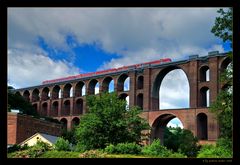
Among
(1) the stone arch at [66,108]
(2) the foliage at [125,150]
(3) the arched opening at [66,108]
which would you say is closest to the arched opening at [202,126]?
(1) the stone arch at [66,108]

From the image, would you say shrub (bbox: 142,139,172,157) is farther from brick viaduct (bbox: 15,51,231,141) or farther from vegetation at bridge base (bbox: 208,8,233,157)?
brick viaduct (bbox: 15,51,231,141)

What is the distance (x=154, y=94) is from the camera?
58969 millimetres

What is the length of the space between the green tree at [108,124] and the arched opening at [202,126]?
1131 inches

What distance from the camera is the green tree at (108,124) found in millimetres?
20141

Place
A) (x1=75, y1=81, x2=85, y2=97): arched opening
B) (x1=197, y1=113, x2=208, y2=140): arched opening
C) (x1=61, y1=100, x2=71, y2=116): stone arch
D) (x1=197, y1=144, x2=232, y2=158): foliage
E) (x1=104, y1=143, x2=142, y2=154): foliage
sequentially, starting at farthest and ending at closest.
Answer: (x1=61, y1=100, x2=71, y2=116): stone arch → (x1=75, y1=81, x2=85, y2=97): arched opening → (x1=197, y1=113, x2=208, y2=140): arched opening → (x1=104, y1=143, x2=142, y2=154): foliage → (x1=197, y1=144, x2=232, y2=158): foliage

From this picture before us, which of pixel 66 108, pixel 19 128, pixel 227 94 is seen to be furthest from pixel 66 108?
pixel 19 128

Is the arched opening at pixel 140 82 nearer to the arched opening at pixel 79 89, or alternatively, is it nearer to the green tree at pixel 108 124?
the arched opening at pixel 79 89

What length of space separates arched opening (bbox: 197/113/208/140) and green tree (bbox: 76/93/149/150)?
1131 inches

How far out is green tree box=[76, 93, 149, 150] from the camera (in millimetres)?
20141

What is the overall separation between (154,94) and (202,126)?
9574 millimetres

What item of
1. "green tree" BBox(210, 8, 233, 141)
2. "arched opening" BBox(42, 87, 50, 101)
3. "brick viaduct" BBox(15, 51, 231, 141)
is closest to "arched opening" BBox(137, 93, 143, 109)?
"brick viaduct" BBox(15, 51, 231, 141)
